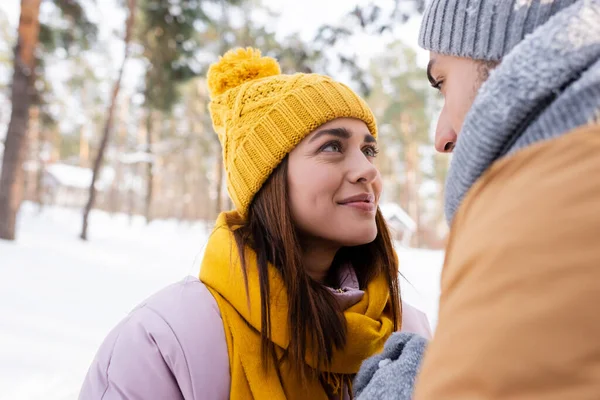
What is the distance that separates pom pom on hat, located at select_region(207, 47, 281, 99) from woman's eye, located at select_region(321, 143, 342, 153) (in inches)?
20.1

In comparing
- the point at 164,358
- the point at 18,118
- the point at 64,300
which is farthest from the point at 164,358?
the point at 18,118

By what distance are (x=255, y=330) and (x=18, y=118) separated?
29.8 ft

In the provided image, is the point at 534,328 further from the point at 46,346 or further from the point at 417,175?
the point at 417,175

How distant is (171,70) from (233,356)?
Answer: 10.5 metres

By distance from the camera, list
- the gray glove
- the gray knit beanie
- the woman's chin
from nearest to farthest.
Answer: the gray knit beanie, the gray glove, the woman's chin

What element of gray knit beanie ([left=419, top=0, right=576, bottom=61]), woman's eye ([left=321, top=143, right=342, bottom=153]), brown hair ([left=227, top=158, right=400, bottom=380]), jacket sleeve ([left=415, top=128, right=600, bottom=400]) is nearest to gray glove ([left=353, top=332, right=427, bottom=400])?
brown hair ([left=227, top=158, right=400, bottom=380])

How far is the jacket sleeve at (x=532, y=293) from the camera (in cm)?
49

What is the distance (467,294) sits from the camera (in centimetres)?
55

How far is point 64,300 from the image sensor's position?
5.91 metres

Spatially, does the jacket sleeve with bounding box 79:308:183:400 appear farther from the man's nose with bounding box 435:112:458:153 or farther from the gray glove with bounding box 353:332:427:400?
the man's nose with bounding box 435:112:458:153

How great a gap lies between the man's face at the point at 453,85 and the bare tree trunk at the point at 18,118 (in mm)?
9509

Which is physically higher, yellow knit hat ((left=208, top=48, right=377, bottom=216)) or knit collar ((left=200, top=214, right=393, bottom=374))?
yellow knit hat ((left=208, top=48, right=377, bottom=216))

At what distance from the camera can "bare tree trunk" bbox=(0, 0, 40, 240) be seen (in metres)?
8.69

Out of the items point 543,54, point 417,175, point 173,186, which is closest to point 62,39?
point 543,54
